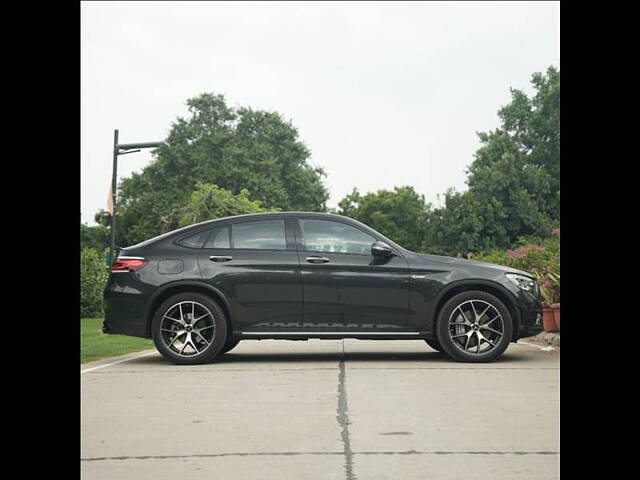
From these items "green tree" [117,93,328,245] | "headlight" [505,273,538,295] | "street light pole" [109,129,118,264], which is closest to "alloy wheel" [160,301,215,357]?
"headlight" [505,273,538,295]

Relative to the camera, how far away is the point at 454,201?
52.3 m

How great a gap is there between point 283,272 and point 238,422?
4.03m

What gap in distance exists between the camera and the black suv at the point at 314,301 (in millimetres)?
10211

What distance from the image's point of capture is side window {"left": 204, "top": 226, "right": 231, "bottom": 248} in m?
10.5

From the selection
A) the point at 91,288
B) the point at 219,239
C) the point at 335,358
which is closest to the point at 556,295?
the point at 335,358

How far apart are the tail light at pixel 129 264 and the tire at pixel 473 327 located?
3.30 meters

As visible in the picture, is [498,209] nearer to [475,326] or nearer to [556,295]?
[556,295]

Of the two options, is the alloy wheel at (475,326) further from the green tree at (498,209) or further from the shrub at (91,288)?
the green tree at (498,209)

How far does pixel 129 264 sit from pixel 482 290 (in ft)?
12.7

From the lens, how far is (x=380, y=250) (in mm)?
10266

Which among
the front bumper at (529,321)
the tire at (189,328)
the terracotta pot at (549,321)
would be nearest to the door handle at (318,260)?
the tire at (189,328)

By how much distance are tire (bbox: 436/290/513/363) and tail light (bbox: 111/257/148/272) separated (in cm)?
330
